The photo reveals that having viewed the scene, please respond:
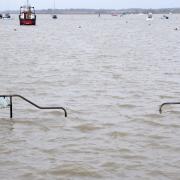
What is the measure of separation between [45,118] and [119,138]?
2.96 m

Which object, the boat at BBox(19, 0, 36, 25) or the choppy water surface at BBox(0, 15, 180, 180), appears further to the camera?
the boat at BBox(19, 0, 36, 25)

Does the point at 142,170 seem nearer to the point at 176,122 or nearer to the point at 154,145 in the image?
the point at 154,145

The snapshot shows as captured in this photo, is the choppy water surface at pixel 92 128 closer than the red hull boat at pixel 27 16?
Yes

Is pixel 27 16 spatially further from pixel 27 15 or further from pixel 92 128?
pixel 92 128

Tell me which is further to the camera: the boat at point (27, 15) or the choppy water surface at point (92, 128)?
the boat at point (27, 15)

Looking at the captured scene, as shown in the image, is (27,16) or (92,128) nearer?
(92,128)

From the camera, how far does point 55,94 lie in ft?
63.6

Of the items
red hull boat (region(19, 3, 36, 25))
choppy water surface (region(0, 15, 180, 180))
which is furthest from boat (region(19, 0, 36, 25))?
choppy water surface (region(0, 15, 180, 180))

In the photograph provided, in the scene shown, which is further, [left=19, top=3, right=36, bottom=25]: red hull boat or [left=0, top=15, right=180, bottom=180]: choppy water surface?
[left=19, top=3, right=36, bottom=25]: red hull boat

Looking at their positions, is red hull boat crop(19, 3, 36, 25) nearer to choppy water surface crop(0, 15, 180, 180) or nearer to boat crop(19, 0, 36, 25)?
boat crop(19, 0, 36, 25)

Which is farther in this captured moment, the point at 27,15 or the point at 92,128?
the point at 27,15

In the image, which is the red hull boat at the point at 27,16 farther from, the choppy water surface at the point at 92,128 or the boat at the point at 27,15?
the choppy water surface at the point at 92,128

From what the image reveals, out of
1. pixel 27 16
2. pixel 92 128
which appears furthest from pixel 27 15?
pixel 92 128

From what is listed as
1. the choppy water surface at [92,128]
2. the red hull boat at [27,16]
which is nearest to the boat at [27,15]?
the red hull boat at [27,16]
